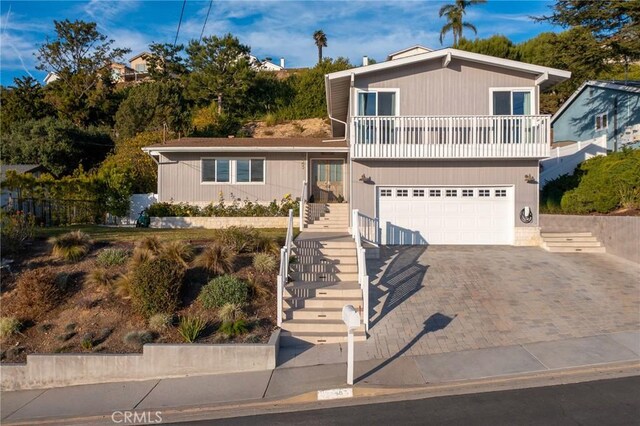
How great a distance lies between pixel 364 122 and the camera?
657 inches

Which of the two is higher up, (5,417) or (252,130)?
(252,130)

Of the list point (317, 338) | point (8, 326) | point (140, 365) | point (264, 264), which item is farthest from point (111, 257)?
point (317, 338)

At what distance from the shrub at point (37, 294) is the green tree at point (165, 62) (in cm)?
3791

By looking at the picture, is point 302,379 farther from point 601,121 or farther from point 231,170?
point 601,121

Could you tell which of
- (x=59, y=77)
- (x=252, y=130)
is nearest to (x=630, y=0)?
(x=252, y=130)

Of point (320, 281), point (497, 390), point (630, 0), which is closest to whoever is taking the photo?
point (497, 390)

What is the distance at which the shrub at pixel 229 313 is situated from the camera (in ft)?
31.9

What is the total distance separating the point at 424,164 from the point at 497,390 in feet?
35.1

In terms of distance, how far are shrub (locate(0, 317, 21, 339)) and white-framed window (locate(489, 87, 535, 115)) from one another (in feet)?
50.0

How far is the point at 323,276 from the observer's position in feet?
39.2

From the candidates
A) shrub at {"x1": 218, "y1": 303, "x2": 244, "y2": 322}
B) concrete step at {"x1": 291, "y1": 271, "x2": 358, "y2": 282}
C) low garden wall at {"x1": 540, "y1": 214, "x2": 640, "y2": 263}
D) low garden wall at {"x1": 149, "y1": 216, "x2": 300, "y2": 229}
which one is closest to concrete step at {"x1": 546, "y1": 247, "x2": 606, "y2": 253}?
low garden wall at {"x1": 540, "y1": 214, "x2": 640, "y2": 263}

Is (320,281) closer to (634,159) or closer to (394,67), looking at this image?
(394,67)

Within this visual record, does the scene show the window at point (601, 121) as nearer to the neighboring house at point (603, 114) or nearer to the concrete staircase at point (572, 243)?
Answer: the neighboring house at point (603, 114)

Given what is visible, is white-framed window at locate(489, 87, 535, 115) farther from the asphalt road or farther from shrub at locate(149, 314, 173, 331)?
shrub at locate(149, 314, 173, 331)
